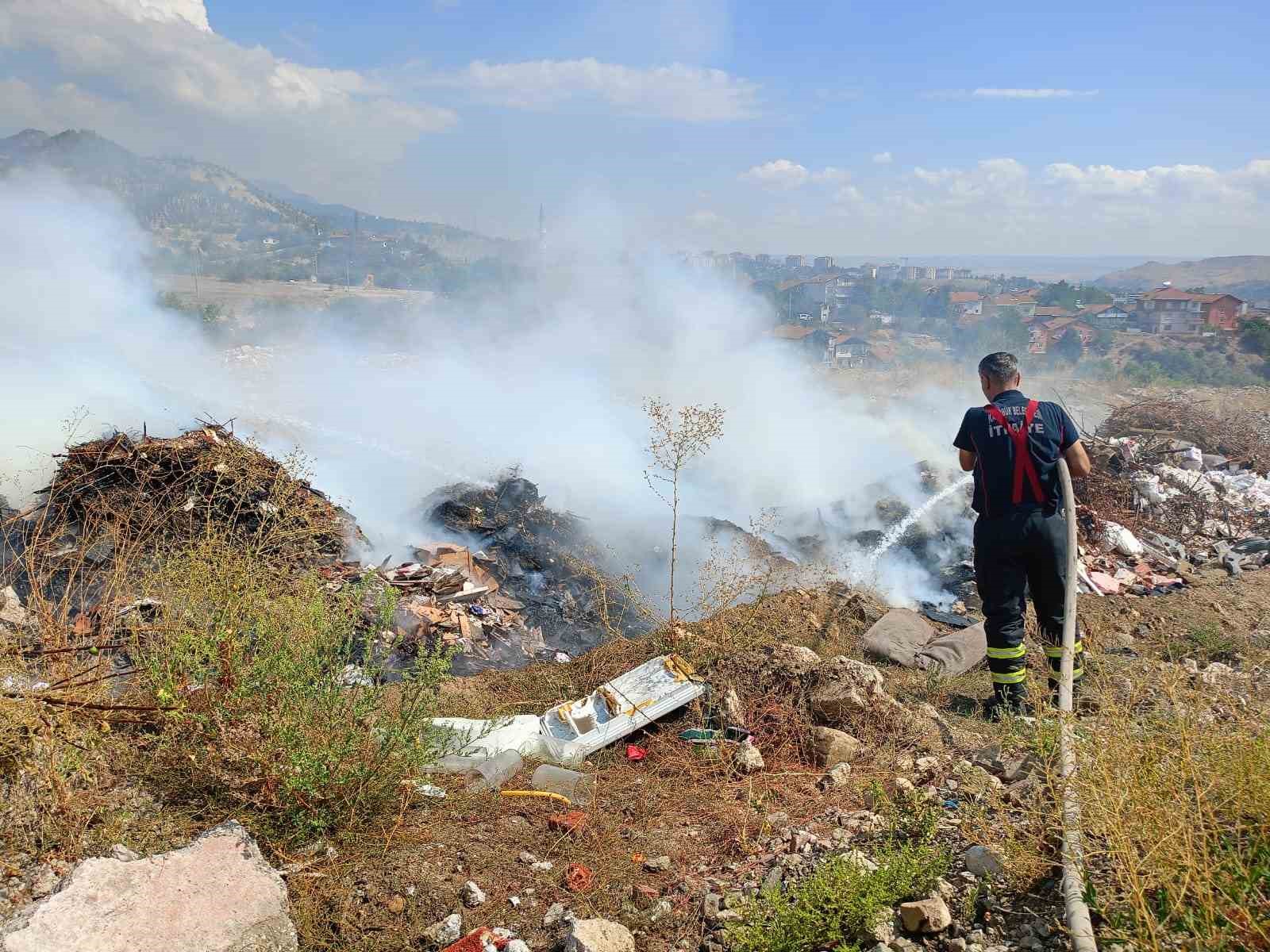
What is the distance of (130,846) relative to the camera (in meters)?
2.58

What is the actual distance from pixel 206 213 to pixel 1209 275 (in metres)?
146

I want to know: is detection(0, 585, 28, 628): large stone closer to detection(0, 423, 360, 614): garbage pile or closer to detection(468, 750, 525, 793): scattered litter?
detection(0, 423, 360, 614): garbage pile

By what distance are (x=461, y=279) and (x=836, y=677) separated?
102ft

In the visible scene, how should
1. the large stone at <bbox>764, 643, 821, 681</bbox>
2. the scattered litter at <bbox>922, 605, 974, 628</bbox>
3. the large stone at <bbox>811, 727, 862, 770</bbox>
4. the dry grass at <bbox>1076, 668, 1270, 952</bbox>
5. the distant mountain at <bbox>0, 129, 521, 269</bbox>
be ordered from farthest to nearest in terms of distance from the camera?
the distant mountain at <bbox>0, 129, 521, 269</bbox>
the scattered litter at <bbox>922, 605, 974, 628</bbox>
the large stone at <bbox>764, 643, 821, 681</bbox>
the large stone at <bbox>811, 727, 862, 770</bbox>
the dry grass at <bbox>1076, 668, 1270, 952</bbox>

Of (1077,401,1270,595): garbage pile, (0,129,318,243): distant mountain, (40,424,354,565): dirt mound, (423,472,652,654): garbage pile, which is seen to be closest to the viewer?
(40,424,354,565): dirt mound

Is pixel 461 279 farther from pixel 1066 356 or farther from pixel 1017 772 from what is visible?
pixel 1017 772

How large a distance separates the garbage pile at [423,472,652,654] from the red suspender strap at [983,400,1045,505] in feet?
11.1

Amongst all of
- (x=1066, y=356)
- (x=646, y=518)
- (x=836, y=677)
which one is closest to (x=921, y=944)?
(x=836, y=677)

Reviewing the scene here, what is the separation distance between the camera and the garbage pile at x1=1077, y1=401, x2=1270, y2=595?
780cm

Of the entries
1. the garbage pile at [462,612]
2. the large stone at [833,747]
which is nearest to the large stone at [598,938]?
the large stone at [833,747]

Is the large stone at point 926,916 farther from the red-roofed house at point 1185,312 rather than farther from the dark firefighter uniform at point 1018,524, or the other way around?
the red-roofed house at point 1185,312

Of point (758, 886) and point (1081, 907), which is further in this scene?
point (758, 886)

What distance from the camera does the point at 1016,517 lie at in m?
4.09

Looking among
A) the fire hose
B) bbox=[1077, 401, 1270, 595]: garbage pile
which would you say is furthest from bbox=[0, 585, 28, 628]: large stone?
bbox=[1077, 401, 1270, 595]: garbage pile
